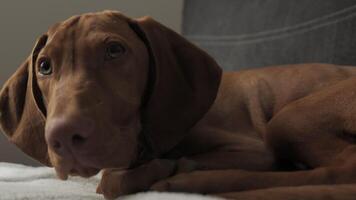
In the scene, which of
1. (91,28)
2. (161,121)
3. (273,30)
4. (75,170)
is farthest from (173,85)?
(273,30)

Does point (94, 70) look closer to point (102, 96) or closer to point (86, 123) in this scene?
point (102, 96)

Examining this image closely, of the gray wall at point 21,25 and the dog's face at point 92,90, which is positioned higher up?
the dog's face at point 92,90

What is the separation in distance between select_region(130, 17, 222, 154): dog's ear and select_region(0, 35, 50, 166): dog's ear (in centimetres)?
28

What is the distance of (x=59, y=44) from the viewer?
4.62 feet

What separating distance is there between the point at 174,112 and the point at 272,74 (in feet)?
1.64

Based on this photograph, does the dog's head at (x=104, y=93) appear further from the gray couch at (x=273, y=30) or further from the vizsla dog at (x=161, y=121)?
the gray couch at (x=273, y=30)

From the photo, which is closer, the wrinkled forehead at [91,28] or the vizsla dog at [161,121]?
the vizsla dog at [161,121]

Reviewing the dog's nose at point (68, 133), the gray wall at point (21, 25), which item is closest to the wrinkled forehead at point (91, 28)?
the dog's nose at point (68, 133)

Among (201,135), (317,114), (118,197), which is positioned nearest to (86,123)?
(118,197)

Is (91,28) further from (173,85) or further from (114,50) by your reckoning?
(173,85)

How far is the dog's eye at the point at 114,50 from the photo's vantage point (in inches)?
54.9

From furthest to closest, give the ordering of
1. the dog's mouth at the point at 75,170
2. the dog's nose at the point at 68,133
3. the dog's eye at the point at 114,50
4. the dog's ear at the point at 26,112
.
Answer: the dog's ear at the point at 26,112 < the dog's eye at the point at 114,50 < the dog's mouth at the point at 75,170 < the dog's nose at the point at 68,133

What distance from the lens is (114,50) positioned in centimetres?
140

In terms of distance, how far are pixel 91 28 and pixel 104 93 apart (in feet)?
0.69
